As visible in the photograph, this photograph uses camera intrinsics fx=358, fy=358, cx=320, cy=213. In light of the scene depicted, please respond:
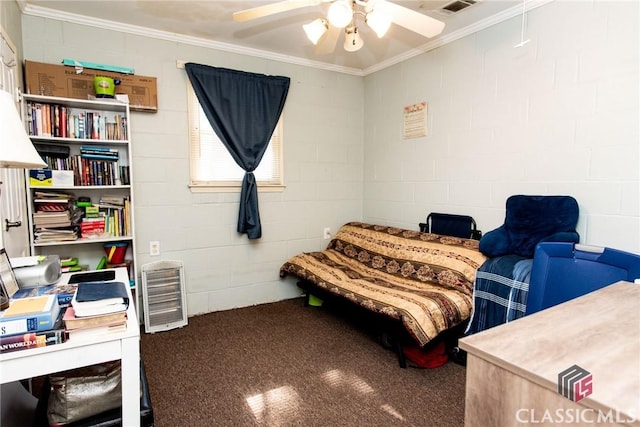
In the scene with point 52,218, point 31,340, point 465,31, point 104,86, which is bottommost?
point 31,340

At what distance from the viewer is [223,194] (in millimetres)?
3432

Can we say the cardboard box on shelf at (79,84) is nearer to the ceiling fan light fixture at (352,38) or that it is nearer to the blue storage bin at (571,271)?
the ceiling fan light fixture at (352,38)

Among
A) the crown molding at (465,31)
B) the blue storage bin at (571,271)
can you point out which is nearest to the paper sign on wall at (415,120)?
the crown molding at (465,31)

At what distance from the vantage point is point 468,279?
2.54 m

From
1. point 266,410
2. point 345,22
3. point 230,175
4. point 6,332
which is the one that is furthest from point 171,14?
point 266,410

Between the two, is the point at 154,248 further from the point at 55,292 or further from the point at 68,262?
the point at 55,292

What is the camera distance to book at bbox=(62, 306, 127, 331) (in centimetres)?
120

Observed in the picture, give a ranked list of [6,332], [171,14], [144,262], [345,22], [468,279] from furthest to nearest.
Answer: [144,262]
[171,14]
[468,279]
[345,22]
[6,332]

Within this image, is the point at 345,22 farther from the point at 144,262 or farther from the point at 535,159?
the point at 144,262

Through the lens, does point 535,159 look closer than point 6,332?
No

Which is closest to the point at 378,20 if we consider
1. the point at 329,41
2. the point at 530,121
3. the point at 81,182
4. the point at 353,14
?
the point at 353,14

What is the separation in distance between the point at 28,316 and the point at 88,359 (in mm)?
227

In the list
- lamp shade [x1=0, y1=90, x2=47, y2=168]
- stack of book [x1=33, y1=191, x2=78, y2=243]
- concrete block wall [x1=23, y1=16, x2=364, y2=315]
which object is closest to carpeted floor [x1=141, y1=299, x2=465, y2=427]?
concrete block wall [x1=23, y1=16, x2=364, y2=315]

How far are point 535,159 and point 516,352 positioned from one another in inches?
83.0
